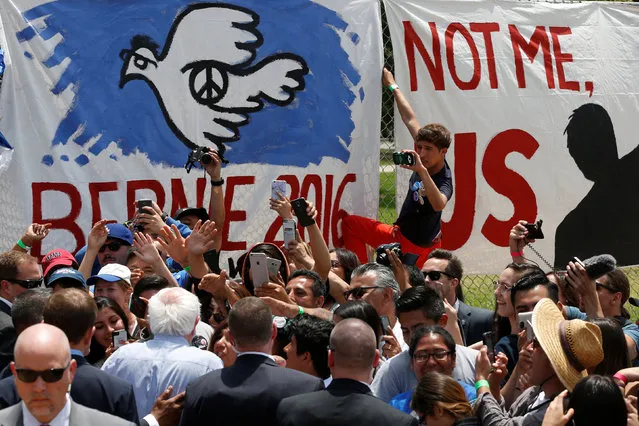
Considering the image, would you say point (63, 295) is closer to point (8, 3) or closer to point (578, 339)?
point (578, 339)

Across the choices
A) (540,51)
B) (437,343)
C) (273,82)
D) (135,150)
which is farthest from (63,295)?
(540,51)

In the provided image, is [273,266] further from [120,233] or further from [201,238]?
[120,233]

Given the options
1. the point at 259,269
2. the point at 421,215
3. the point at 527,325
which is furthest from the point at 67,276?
the point at 421,215

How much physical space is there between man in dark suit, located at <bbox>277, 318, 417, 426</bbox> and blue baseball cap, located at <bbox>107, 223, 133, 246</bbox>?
3467 mm

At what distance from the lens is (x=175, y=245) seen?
7.72m

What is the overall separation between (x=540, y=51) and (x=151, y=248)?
14.6 ft

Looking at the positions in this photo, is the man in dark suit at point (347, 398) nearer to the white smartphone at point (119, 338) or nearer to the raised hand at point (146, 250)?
the white smartphone at point (119, 338)

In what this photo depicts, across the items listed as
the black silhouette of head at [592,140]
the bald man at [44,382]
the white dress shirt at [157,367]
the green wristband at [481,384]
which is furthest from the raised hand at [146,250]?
the black silhouette of head at [592,140]

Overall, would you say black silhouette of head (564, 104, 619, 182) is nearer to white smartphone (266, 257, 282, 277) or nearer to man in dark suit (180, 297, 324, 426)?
white smartphone (266, 257, 282, 277)

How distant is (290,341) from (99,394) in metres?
1.35

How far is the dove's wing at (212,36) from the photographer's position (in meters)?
8.74

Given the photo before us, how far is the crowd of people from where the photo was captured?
4.62m

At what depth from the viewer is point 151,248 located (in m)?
7.45

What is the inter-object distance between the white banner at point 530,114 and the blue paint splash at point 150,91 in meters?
0.65
